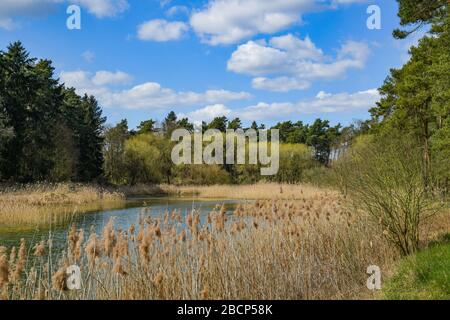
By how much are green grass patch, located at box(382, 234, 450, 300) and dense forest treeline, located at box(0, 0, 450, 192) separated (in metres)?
2.04

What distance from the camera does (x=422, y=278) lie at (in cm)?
670

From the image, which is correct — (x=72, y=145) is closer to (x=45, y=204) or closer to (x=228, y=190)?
(x=228, y=190)

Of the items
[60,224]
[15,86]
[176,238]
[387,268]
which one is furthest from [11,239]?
[15,86]

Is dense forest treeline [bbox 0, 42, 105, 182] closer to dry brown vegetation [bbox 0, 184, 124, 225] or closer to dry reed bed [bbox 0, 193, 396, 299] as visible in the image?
dry brown vegetation [bbox 0, 184, 124, 225]

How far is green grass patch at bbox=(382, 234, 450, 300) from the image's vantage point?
599 centimetres

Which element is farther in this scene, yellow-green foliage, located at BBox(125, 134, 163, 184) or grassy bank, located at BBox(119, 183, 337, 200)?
yellow-green foliage, located at BBox(125, 134, 163, 184)

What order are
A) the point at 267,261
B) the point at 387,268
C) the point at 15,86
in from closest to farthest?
the point at 267,261, the point at 387,268, the point at 15,86

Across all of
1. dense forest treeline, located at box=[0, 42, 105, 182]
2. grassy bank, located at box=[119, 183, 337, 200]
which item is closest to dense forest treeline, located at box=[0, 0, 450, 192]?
dense forest treeline, located at box=[0, 42, 105, 182]

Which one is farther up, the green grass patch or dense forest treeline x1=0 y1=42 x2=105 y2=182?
dense forest treeline x1=0 y1=42 x2=105 y2=182

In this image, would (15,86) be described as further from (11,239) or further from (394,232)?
(394,232)

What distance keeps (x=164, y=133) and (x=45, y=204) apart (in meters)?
35.7
